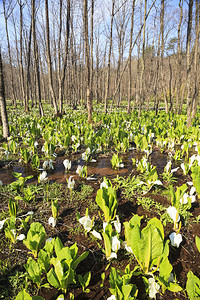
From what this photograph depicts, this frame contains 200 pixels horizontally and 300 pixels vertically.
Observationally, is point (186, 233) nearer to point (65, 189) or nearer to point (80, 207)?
point (80, 207)

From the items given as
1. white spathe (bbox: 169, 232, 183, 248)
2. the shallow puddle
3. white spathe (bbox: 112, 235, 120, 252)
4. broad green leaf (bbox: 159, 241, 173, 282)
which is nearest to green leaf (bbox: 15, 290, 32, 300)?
white spathe (bbox: 112, 235, 120, 252)

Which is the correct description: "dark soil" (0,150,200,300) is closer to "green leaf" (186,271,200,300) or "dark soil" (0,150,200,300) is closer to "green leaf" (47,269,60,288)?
"green leaf" (47,269,60,288)

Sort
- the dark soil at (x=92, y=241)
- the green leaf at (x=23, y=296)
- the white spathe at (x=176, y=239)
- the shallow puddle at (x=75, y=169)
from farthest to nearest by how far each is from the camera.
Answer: the shallow puddle at (x=75, y=169)
the white spathe at (x=176, y=239)
the dark soil at (x=92, y=241)
the green leaf at (x=23, y=296)

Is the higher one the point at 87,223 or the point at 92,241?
the point at 87,223

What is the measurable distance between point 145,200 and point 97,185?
2.91 feet

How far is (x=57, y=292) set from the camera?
4.53ft

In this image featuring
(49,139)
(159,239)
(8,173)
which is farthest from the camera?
(49,139)

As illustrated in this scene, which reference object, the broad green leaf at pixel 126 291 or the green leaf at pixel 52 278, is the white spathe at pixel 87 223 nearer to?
the green leaf at pixel 52 278

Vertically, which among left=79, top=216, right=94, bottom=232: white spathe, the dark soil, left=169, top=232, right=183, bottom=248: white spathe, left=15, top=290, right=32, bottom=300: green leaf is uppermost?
left=15, top=290, right=32, bottom=300: green leaf

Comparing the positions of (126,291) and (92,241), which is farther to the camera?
(92,241)

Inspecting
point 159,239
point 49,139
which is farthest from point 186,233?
point 49,139

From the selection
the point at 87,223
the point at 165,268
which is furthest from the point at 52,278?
the point at 165,268

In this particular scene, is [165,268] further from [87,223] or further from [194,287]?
[87,223]

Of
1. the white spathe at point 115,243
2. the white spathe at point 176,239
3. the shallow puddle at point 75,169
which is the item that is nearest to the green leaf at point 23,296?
the white spathe at point 115,243
